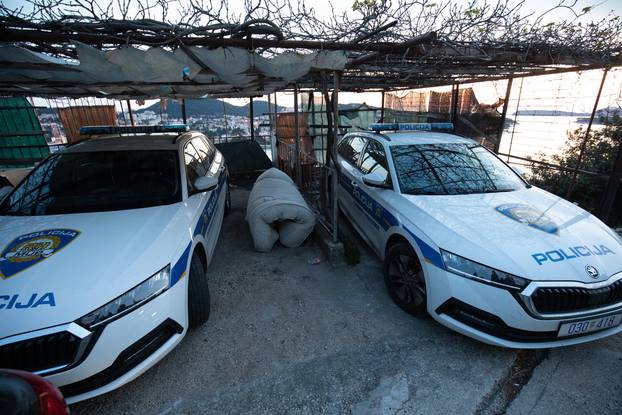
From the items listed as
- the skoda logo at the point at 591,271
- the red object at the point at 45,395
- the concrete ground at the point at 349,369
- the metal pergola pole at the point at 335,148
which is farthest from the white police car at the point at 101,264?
the skoda logo at the point at 591,271

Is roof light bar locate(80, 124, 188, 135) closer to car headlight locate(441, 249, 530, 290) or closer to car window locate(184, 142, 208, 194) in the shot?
car window locate(184, 142, 208, 194)

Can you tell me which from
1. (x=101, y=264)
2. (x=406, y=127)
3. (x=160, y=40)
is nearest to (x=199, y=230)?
(x=101, y=264)

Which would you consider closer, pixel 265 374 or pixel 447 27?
pixel 265 374

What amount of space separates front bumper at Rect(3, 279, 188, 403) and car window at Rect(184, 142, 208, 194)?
1.34 meters

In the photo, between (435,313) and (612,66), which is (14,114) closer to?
(435,313)

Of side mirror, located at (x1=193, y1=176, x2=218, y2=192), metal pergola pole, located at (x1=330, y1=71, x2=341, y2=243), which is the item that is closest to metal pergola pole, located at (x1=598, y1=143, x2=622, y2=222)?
metal pergola pole, located at (x1=330, y1=71, x2=341, y2=243)

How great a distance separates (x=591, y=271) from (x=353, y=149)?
3242 millimetres

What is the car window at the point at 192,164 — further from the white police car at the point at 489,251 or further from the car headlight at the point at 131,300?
the white police car at the point at 489,251

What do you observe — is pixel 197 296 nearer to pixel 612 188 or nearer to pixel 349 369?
pixel 349 369

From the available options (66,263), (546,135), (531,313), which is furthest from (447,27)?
(546,135)

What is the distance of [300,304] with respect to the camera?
305 cm

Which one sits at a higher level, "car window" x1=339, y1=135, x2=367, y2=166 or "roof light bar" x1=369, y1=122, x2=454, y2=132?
"roof light bar" x1=369, y1=122, x2=454, y2=132

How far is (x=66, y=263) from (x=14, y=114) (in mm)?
7972

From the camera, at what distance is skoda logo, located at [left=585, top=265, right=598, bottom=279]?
6.91ft
